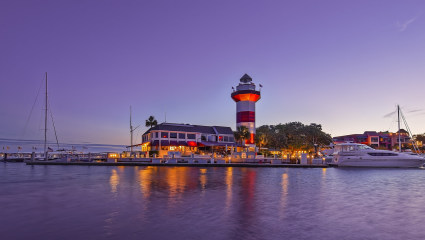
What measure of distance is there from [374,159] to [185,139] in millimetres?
34998

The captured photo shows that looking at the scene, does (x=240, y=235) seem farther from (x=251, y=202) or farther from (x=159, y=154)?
(x=159, y=154)

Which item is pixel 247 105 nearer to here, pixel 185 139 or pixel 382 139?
pixel 185 139

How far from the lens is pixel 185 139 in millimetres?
61219

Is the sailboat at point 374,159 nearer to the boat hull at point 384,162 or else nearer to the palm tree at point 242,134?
the boat hull at point 384,162

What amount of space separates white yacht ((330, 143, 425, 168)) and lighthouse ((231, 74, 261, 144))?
28.3 metres

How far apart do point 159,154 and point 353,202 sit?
45242 millimetres

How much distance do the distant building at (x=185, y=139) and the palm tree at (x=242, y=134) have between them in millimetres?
2212

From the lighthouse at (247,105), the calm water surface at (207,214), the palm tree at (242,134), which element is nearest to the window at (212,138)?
the palm tree at (242,134)

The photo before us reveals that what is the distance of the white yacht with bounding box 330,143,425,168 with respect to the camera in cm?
4288

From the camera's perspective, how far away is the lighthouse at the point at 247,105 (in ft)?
232

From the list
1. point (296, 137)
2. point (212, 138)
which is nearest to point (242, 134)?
point (212, 138)

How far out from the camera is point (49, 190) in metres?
19.1

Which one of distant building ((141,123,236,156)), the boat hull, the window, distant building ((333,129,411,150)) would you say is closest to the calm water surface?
the boat hull

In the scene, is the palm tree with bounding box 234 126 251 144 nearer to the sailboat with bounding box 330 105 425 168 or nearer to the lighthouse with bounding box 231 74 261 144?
the lighthouse with bounding box 231 74 261 144
